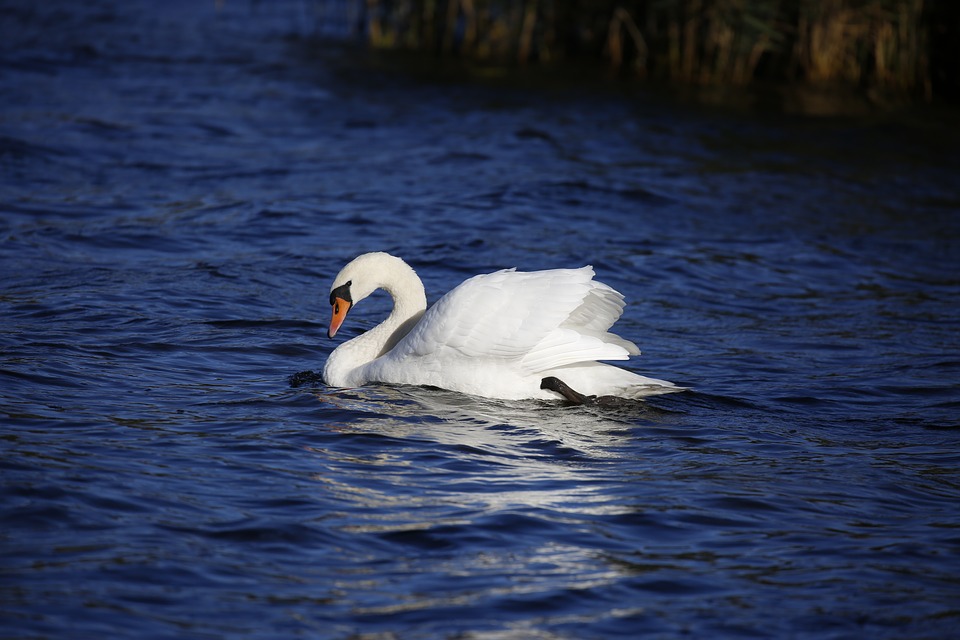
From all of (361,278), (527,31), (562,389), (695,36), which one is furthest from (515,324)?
(527,31)

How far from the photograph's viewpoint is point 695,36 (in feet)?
65.1

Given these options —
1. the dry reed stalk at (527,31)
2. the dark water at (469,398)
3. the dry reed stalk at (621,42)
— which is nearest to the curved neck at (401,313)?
the dark water at (469,398)

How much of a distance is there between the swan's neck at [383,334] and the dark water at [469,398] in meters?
0.22

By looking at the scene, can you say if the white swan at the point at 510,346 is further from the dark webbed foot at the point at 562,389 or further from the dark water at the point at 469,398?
the dark water at the point at 469,398

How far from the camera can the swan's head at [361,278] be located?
26.3ft

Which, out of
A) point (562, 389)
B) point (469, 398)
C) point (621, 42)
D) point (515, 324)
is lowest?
point (469, 398)

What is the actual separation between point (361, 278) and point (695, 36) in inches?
525

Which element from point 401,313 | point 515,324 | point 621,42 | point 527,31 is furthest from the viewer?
point 621,42

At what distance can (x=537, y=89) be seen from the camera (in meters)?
19.9

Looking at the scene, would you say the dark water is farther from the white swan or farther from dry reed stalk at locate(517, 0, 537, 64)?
dry reed stalk at locate(517, 0, 537, 64)

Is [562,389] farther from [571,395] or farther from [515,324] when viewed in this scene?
[515,324]

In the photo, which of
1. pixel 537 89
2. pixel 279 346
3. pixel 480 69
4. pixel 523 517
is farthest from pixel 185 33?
pixel 523 517

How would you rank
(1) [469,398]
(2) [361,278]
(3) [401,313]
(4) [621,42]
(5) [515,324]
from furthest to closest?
(4) [621,42]
(3) [401,313]
(2) [361,278]
(1) [469,398]
(5) [515,324]

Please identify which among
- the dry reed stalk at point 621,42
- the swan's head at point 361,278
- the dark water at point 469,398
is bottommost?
the dark water at point 469,398
